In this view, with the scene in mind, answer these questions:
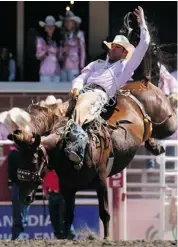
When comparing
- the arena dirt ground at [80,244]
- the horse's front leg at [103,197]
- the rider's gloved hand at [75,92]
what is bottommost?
the arena dirt ground at [80,244]

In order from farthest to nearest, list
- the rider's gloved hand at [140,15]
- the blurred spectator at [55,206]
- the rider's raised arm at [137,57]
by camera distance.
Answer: the blurred spectator at [55,206], the rider's gloved hand at [140,15], the rider's raised arm at [137,57]

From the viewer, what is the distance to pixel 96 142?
26.3 feet

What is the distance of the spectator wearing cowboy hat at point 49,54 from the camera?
43.3 feet

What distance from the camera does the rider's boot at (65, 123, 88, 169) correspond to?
768cm

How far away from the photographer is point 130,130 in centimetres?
841

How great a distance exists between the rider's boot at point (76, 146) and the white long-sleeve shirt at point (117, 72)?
0.75 meters

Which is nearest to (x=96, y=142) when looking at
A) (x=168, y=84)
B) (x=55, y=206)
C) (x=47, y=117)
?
(x=47, y=117)

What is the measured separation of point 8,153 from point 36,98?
3068 mm

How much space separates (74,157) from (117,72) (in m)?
1.11

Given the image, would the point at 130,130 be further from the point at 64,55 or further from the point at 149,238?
the point at 64,55

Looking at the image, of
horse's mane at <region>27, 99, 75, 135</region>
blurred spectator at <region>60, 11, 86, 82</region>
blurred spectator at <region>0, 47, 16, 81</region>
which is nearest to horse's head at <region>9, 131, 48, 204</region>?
horse's mane at <region>27, 99, 75, 135</region>

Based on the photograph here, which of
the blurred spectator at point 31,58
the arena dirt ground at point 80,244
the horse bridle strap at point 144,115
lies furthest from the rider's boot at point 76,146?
the blurred spectator at point 31,58

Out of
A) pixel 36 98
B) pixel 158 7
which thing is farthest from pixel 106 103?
pixel 158 7

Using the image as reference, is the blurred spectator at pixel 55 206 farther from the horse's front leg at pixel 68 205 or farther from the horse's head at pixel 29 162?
the horse's head at pixel 29 162
